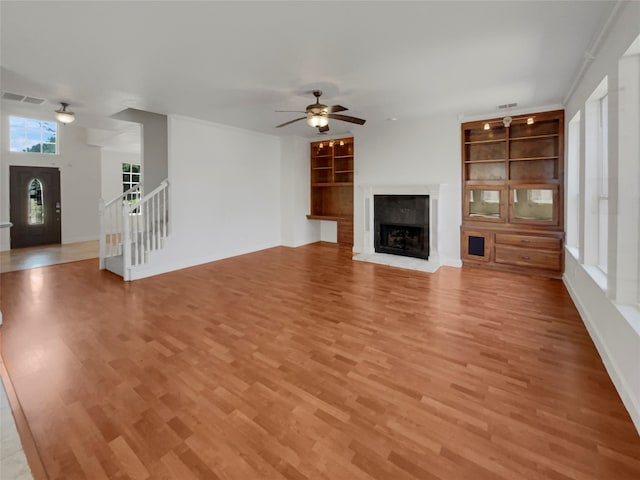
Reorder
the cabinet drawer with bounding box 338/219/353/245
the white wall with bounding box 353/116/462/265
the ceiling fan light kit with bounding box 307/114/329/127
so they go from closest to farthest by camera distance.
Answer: the ceiling fan light kit with bounding box 307/114/329/127 < the white wall with bounding box 353/116/462/265 < the cabinet drawer with bounding box 338/219/353/245

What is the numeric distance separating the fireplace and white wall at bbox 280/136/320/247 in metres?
2.12

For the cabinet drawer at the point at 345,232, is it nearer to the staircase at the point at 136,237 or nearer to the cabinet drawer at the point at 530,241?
the cabinet drawer at the point at 530,241

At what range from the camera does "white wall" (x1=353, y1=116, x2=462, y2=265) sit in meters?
5.78

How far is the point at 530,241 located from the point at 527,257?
266mm

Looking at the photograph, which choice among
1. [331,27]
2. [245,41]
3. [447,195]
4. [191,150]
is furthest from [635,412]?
[191,150]

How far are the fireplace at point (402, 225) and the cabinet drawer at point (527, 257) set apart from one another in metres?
1.26

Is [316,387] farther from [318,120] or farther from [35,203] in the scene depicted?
[35,203]

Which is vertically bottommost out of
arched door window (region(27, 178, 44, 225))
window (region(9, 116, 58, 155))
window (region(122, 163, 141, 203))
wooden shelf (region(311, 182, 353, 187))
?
arched door window (region(27, 178, 44, 225))

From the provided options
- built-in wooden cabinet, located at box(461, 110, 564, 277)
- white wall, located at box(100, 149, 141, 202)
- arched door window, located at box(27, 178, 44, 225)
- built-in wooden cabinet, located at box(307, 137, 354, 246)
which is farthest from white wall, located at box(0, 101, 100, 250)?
built-in wooden cabinet, located at box(461, 110, 564, 277)

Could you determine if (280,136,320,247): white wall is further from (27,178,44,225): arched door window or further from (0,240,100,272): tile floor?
(27,178,44,225): arched door window

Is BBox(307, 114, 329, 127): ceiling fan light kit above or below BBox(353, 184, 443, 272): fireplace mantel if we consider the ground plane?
above

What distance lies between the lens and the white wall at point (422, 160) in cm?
578

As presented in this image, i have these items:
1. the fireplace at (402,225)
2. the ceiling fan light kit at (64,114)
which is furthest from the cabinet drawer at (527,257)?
the ceiling fan light kit at (64,114)

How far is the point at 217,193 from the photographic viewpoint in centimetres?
634
